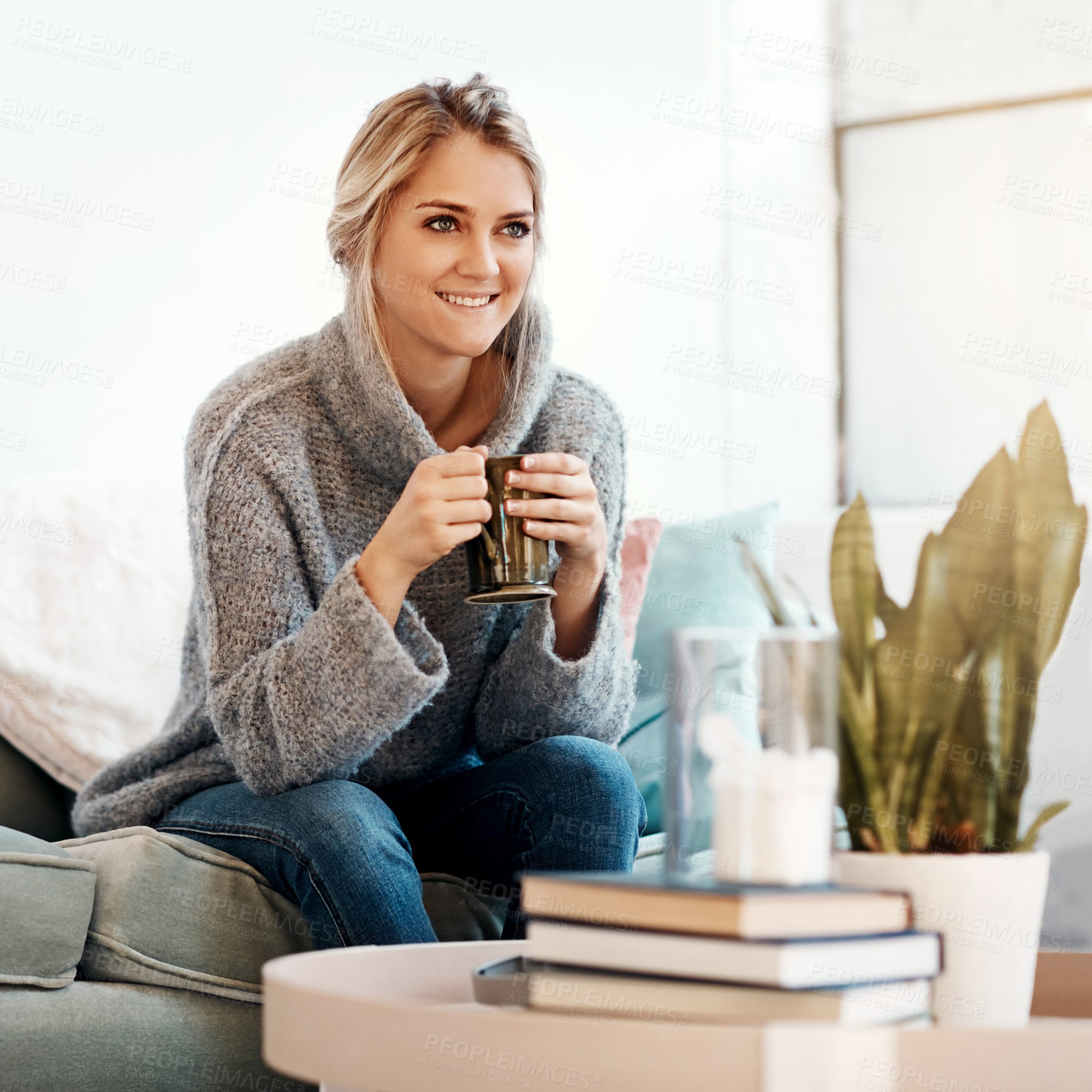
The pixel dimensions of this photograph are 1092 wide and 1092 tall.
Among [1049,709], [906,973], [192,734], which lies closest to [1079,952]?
[906,973]

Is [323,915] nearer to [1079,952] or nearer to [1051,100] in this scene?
[1079,952]

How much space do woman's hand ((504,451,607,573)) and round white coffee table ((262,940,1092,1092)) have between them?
0.46 m

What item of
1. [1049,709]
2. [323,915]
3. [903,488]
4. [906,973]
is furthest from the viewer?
[903,488]

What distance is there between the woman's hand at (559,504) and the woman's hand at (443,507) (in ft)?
0.10

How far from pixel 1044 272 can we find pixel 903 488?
571mm

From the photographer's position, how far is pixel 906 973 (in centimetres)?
59

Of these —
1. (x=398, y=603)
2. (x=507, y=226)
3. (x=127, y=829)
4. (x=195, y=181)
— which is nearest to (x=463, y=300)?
(x=507, y=226)

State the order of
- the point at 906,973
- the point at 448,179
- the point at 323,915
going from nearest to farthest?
the point at 906,973
the point at 323,915
the point at 448,179

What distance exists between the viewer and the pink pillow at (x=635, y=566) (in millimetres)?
1754

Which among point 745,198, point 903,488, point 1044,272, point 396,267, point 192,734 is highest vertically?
point 745,198

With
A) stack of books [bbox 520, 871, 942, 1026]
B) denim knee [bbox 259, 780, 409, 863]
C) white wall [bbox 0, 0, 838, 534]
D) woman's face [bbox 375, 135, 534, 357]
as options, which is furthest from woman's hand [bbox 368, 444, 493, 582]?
white wall [bbox 0, 0, 838, 534]

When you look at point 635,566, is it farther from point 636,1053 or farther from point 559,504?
point 636,1053

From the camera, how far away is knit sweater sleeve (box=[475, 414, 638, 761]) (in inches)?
50.1

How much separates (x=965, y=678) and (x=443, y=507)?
18.6 inches
